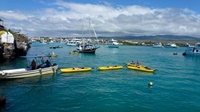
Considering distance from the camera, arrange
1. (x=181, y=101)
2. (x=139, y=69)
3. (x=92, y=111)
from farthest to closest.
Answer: (x=139, y=69) < (x=181, y=101) < (x=92, y=111)

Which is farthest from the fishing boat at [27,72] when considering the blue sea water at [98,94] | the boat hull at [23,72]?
the blue sea water at [98,94]

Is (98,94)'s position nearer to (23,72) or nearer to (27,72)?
(27,72)

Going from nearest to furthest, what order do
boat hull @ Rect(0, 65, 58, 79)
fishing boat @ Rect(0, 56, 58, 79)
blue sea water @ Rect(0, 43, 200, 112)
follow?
blue sea water @ Rect(0, 43, 200, 112) < boat hull @ Rect(0, 65, 58, 79) < fishing boat @ Rect(0, 56, 58, 79)

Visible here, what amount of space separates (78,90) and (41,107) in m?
8.77

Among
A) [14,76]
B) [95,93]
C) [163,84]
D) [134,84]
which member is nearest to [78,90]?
[95,93]

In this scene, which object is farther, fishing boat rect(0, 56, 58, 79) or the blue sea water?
fishing boat rect(0, 56, 58, 79)

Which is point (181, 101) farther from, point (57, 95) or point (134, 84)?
point (57, 95)

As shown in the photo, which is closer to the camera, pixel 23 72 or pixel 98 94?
pixel 98 94

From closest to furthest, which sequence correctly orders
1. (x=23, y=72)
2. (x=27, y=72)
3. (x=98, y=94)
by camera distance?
(x=98, y=94) → (x=23, y=72) → (x=27, y=72)

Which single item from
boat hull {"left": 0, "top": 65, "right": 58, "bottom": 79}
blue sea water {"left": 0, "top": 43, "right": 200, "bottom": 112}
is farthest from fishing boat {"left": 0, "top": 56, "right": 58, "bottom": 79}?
blue sea water {"left": 0, "top": 43, "right": 200, "bottom": 112}

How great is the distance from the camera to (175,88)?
125 feet

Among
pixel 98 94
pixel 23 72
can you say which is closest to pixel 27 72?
pixel 23 72

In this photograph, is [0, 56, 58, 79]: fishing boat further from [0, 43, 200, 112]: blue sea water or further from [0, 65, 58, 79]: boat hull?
[0, 43, 200, 112]: blue sea water

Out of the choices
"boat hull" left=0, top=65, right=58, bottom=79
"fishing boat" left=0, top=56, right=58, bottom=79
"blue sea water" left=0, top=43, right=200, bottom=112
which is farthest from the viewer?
"fishing boat" left=0, top=56, right=58, bottom=79
